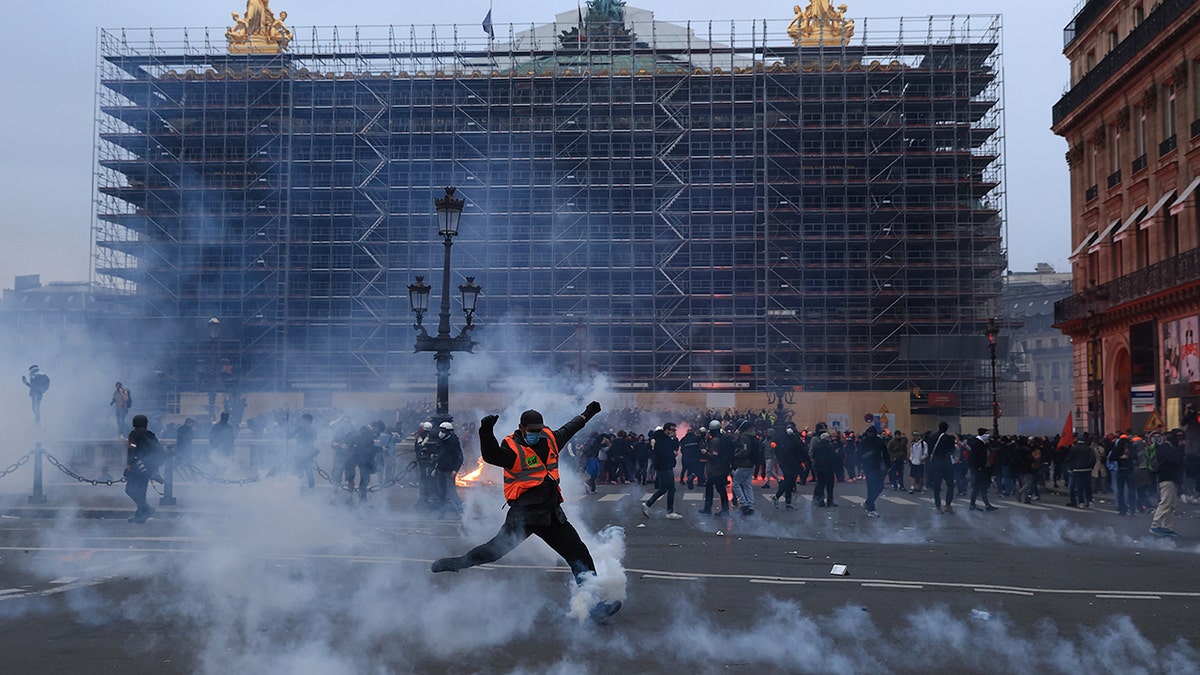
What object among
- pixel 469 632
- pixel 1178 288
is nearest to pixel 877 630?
pixel 469 632

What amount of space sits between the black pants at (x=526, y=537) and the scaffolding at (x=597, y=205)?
1520 inches

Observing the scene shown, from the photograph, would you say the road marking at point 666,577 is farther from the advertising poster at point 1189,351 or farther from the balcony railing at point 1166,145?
the balcony railing at point 1166,145

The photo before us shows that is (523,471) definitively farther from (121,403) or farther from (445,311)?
(121,403)

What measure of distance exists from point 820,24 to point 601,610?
47.6 metres

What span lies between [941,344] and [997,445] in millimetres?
22617

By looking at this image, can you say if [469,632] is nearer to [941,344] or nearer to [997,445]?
[997,445]

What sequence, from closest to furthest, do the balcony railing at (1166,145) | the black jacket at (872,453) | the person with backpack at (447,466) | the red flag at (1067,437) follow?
the person with backpack at (447,466), the black jacket at (872,453), the red flag at (1067,437), the balcony railing at (1166,145)

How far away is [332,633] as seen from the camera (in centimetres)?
768

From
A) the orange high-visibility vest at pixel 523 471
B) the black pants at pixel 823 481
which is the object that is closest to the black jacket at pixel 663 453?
→ the black pants at pixel 823 481

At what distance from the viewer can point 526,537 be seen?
26.6 ft

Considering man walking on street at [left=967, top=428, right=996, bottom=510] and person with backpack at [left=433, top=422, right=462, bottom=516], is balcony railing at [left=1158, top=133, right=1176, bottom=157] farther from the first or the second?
person with backpack at [left=433, top=422, right=462, bottom=516]

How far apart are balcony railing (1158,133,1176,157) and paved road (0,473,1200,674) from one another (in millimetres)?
18647

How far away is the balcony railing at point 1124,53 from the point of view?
99.5 ft

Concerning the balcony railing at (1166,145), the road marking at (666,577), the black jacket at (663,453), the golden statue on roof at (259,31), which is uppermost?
the golden statue on roof at (259,31)
